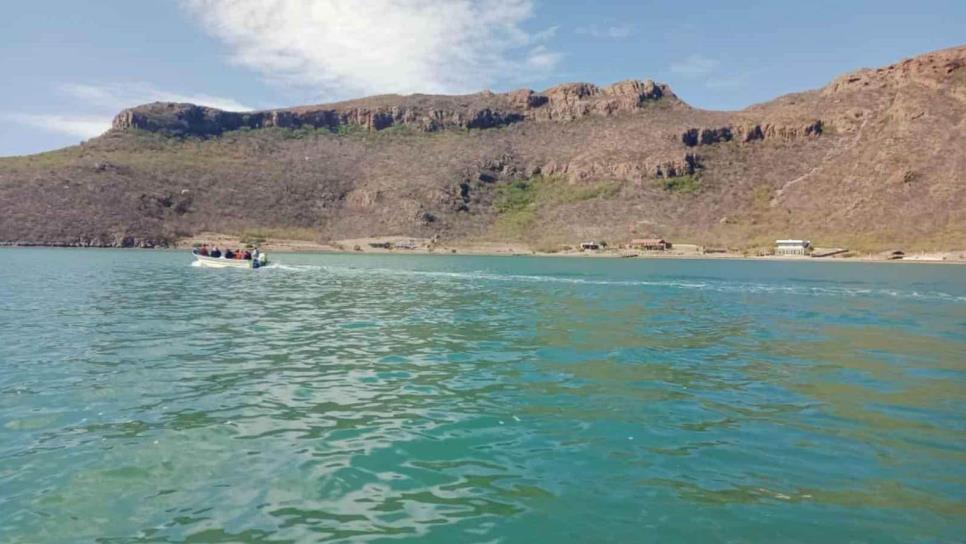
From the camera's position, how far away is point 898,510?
8.73 meters

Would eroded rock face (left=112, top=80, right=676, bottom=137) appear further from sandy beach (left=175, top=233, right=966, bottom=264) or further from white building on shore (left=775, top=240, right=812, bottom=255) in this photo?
white building on shore (left=775, top=240, right=812, bottom=255)

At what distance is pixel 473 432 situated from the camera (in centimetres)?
1203

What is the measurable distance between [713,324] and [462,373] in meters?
15.9

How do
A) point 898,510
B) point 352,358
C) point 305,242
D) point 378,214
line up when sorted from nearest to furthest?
point 898,510 < point 352,358 < point 305,242 < point 378,214

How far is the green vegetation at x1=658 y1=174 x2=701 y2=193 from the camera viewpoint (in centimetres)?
14500

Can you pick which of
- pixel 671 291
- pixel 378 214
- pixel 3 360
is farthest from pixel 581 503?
pixel 378 214

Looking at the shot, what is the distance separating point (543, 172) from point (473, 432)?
16003 centimetres

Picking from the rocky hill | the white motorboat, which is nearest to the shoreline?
the rocky hill

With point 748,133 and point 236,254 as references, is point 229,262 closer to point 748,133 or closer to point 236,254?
point 236,254

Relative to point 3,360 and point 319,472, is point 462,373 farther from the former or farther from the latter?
point 3,360

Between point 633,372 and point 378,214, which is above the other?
point 378,214

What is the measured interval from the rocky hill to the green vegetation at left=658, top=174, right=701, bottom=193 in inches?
18.8

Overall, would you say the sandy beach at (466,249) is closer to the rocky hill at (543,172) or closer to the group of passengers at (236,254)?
the rocky hill at (543,172)

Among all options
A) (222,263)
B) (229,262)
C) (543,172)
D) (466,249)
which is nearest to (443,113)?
(543,172)
